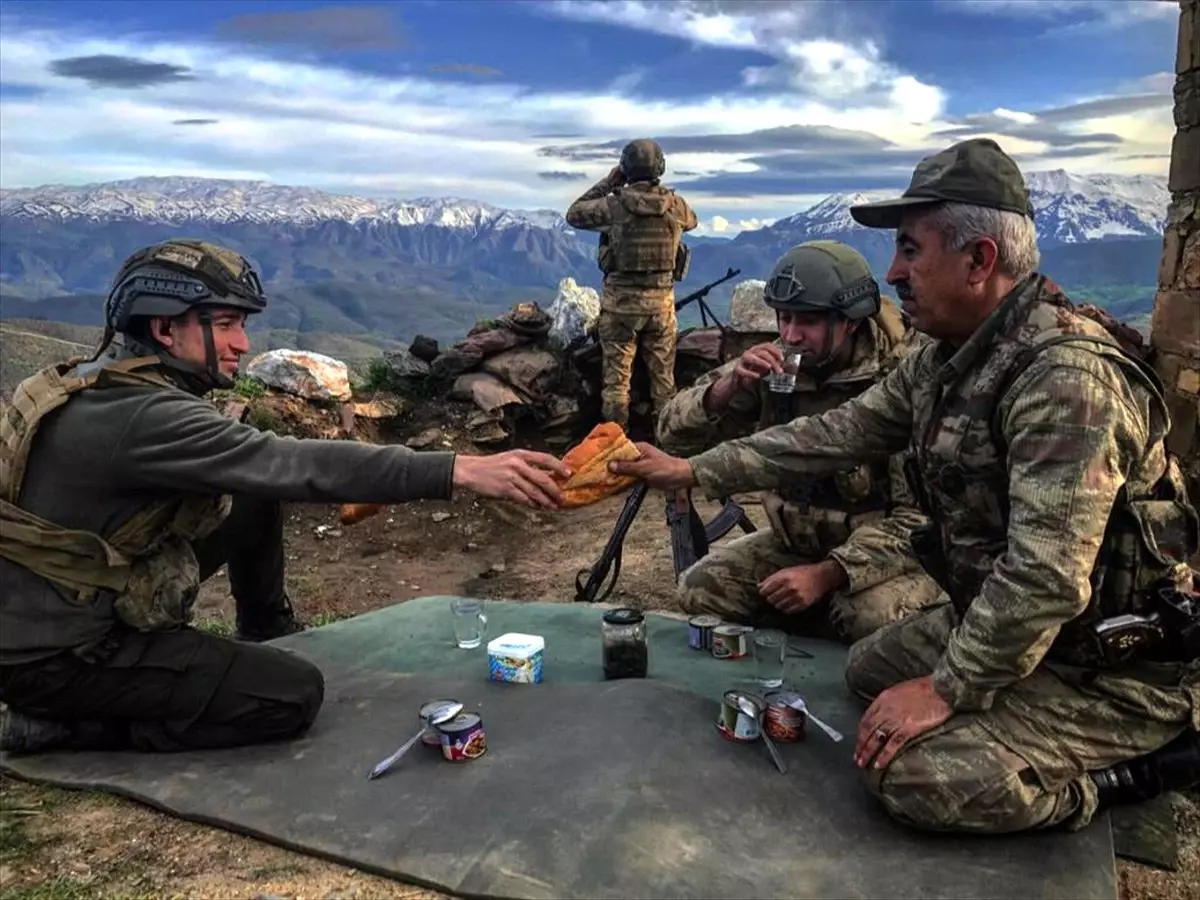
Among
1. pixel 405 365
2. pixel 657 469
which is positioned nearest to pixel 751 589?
A: pixel 657 469

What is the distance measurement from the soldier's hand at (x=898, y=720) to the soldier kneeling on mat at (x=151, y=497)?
4.96 ft

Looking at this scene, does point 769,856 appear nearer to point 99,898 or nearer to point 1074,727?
point 1074,727

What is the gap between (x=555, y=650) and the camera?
462cm

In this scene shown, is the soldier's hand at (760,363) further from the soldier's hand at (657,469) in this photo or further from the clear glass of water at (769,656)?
the clear glass of water at (769,656)

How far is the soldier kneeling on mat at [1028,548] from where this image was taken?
276 cm

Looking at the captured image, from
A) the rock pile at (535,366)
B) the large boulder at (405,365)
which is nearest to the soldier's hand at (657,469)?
the rock pile at (535,366)

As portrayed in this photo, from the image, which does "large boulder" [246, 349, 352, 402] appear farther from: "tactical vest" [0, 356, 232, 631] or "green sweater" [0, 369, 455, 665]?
"green sweater" [0, 369, 455, 665]

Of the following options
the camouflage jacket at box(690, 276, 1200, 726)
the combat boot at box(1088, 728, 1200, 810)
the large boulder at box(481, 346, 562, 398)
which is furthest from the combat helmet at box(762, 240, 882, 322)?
the large boulder at box(481, 346, 562, 398)

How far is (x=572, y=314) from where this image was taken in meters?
12.7

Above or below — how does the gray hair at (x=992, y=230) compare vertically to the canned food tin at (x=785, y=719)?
above

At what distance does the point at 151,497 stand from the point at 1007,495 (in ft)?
10.2

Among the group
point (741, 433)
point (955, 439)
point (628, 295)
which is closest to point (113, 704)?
point (955, 439)

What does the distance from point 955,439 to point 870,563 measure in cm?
149

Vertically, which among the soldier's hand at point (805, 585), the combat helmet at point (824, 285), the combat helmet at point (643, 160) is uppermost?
the combat helmet at point (643, 160)
